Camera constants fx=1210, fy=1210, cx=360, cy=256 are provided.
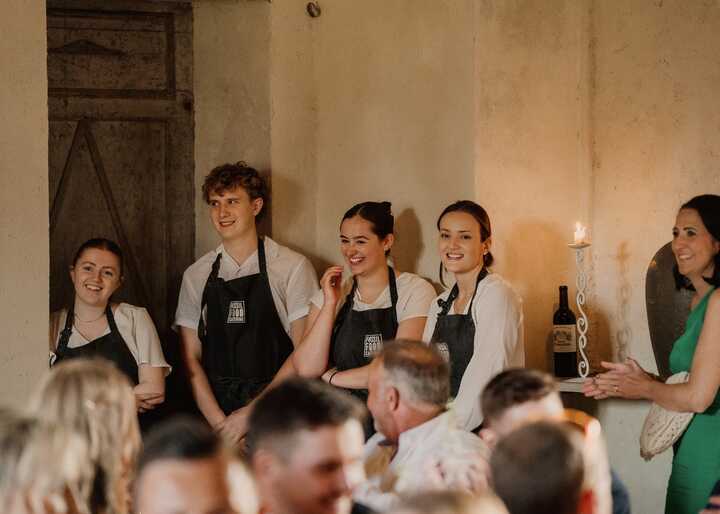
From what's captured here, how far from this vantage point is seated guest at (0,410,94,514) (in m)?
2.07

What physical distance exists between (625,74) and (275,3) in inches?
59.9

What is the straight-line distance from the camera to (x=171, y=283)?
5492mm

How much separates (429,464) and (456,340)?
150 cm

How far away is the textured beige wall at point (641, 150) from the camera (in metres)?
4.75

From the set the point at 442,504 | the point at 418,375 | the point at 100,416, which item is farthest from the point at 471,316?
the point at 442,504

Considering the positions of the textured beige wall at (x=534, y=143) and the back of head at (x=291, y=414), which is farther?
the textured beige wall at (x=534, y=143)

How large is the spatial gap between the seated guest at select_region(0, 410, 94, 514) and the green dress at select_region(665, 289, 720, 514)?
7.16 feet

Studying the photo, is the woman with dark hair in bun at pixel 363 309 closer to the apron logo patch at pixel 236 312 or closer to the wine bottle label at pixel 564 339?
the apron logo patch at pixel 236 312

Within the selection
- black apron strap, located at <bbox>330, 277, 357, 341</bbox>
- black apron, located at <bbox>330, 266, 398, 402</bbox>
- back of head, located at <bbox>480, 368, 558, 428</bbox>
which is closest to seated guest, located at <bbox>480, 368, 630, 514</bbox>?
back of head, located at <bbox>480, 368, 558, 428</bbox>

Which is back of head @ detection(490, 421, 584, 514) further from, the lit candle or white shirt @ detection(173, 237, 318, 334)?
white shirt @ detection(173, 237, 318, 334)

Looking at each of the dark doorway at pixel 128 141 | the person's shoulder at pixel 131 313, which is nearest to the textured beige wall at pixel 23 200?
the person's shoulder at pixel 131 313

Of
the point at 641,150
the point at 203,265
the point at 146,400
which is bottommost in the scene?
the point at 146,400

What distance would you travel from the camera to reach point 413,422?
3162 millimetres

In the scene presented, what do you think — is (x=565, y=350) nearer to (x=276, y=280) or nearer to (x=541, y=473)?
(x=276, y=280)
